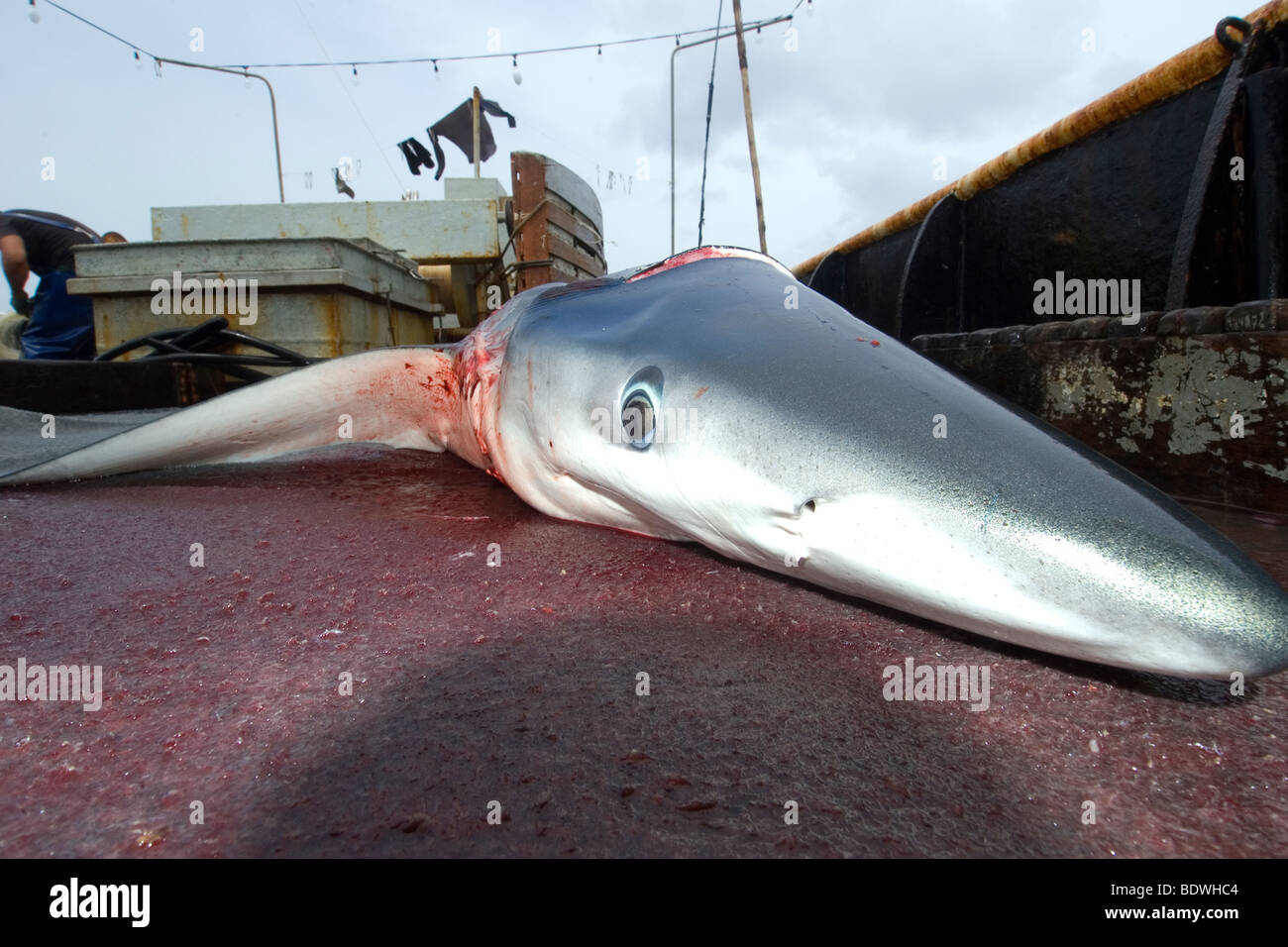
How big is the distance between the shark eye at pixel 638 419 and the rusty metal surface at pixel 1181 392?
1.49 metres

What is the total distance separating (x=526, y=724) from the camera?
2.40 ft

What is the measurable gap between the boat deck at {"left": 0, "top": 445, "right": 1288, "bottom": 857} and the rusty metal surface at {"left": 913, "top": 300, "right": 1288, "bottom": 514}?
530mm

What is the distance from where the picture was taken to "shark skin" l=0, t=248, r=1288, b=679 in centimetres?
67

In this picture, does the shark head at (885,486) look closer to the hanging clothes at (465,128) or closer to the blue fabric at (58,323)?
the blue fabric at (58,323)

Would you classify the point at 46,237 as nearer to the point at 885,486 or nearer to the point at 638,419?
the point at 638,419

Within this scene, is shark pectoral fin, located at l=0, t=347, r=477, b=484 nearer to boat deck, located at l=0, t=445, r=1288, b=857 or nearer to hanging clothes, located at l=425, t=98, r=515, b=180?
boat deck, located at l=0, t=445, r=1288, b=857

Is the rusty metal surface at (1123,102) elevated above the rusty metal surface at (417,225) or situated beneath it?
situated beneath

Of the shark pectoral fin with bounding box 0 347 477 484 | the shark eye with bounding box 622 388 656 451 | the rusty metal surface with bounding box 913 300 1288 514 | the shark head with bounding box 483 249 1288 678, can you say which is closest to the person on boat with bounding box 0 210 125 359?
the shark pectoral fin with bounding box 0 347 477 484

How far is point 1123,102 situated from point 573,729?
2.80 metres

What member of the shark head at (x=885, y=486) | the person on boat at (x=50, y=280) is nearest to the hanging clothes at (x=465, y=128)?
the person on boat at (x=50, y=280)

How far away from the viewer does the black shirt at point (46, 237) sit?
4.93m

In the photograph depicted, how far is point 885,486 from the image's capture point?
2.50 ft
